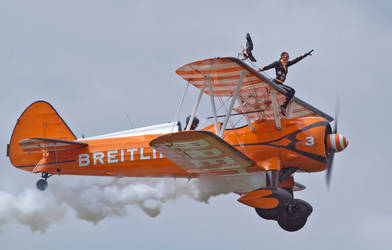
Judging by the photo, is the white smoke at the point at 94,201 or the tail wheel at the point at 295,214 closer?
the tail wheel at the point at 295,214

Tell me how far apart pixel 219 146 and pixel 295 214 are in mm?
3218

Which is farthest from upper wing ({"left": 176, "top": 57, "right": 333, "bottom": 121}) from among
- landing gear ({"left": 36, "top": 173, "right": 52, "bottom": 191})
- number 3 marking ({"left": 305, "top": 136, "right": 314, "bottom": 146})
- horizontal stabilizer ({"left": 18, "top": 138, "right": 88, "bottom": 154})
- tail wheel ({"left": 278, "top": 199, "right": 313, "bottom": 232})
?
landing gear ({"left": 36, "top": 173, "right": 52, "bottom": 191})

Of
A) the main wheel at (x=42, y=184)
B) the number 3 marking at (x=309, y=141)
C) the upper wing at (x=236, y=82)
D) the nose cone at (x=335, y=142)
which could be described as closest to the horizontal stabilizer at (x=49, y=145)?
the main wheel at (x=42, y=184)

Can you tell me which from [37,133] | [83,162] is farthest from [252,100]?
[37,133]

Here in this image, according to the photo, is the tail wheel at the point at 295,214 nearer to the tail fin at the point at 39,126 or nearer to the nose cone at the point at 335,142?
the nose cone at the point at 335,142

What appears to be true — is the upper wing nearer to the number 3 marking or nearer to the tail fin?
the number 3 marking

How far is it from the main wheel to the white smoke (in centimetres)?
28

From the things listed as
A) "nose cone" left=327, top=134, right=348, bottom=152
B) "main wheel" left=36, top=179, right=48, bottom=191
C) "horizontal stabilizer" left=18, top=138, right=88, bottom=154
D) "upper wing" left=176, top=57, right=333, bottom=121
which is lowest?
"main wheel" left=36, top=179, right=48, bottom=191

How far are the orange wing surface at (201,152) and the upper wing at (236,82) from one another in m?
1.17

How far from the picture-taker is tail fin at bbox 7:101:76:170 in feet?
60.4

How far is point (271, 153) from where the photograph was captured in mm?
15742

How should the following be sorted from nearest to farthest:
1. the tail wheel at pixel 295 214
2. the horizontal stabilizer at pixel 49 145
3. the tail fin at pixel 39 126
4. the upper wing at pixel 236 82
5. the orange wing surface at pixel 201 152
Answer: the orange wing surface at pixel 201 152 < the upper wing at pixel 236 82 < the tail wheel at pixel 295 214 < the horizontal stabilizer at pixel 49 145 < the tail fin at pixel 39 126

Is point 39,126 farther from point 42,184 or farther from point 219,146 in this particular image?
point 219,146

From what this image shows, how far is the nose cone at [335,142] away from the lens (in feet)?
51.5
